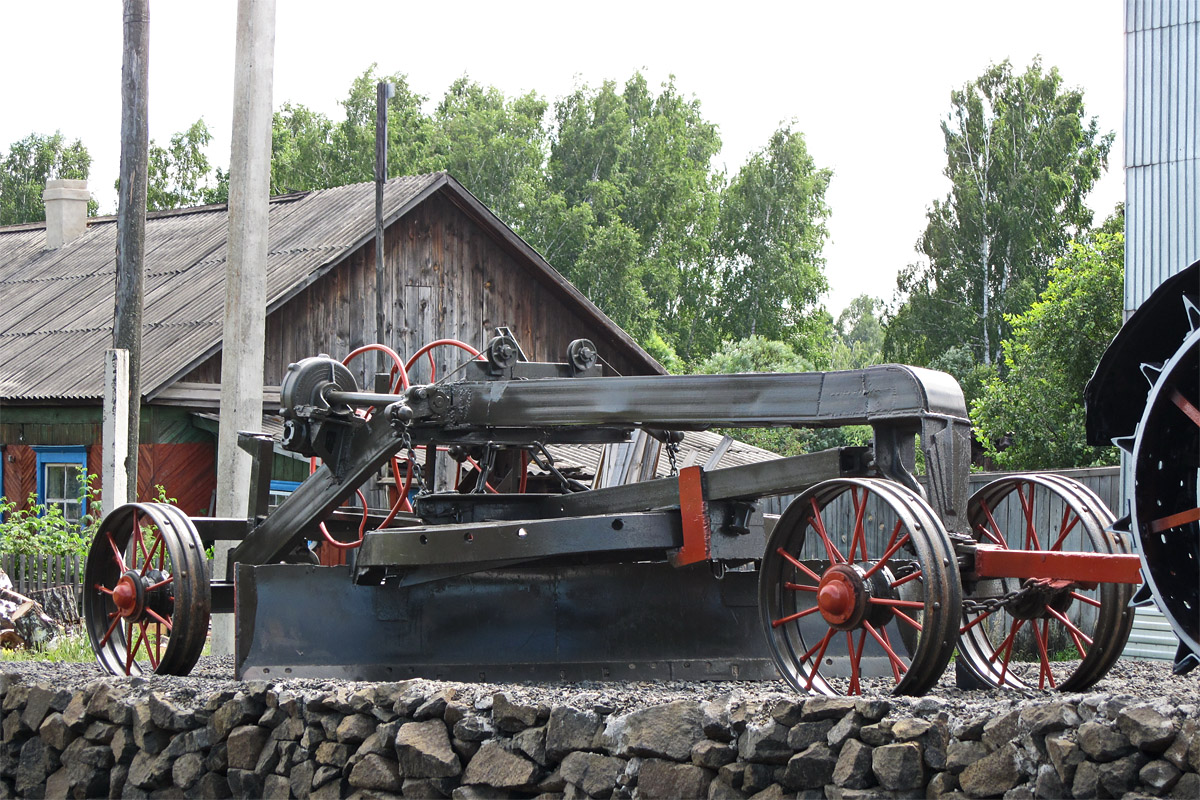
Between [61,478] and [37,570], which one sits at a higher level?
[61,478]

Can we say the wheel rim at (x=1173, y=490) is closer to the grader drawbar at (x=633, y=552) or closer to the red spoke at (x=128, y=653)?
the grader drawbar at (x=633, y=552)

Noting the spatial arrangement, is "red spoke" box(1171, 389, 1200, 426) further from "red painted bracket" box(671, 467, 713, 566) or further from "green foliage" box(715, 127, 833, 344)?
"green foliage" box(715, 127, 833, 344)

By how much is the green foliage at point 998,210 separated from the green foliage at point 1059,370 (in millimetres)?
15303

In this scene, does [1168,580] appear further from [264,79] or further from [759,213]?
[759,213]

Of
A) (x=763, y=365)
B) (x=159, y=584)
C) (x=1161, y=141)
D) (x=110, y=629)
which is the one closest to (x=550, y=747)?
(x=159, y=584)

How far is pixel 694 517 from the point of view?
6.33 meters

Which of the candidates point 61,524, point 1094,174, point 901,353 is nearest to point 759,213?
point 901,353

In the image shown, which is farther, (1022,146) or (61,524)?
(1022,146)

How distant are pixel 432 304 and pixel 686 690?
1392 centimetres

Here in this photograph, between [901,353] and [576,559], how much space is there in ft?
110

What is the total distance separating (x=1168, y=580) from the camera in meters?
4.73

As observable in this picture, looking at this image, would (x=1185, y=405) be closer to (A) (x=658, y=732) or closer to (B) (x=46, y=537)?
(A) (x=658, y=732)

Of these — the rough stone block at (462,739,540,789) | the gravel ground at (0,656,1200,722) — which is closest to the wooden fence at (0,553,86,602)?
the gravel ground at (0,656,1200,722)

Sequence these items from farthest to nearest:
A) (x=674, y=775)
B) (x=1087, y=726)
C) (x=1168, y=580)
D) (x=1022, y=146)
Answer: (x=1022, y=146), (x=674, y=775), (x=1168, y=580), (x=1087, y=726)
